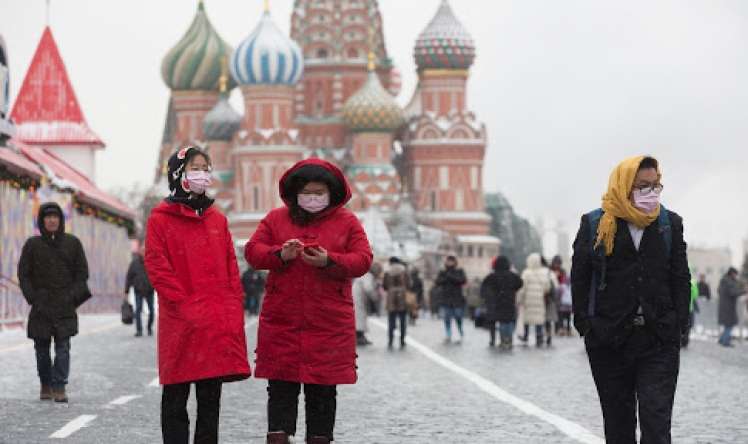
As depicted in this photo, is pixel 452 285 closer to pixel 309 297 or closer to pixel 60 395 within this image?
pixel 60 395

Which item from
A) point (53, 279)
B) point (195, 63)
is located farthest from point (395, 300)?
point (195, 63)

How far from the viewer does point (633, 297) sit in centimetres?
838

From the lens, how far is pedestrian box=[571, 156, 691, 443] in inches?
327

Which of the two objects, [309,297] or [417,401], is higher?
[309,297]

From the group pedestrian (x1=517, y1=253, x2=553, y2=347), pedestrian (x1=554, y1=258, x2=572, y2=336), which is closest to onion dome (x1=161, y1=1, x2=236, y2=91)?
pedestrian (x1=554, y1=258, x2=572, y2=336)

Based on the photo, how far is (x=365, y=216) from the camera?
112 m

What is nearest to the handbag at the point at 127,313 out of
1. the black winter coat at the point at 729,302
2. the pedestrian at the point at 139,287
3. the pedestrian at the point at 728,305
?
the pedestrian at the point at 139,287

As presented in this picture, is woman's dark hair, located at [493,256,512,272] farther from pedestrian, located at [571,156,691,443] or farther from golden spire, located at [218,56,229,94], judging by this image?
golden spire, located at [218,56,229,94]

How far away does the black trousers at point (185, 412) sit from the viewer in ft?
28.2

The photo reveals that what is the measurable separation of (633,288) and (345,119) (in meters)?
112

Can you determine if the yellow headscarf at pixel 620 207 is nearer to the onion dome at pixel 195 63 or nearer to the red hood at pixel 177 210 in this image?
the red hood at pixel 177 210

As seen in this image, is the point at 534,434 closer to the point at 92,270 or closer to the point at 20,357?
the point at 20,357

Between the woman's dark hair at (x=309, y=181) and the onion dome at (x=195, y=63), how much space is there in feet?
384

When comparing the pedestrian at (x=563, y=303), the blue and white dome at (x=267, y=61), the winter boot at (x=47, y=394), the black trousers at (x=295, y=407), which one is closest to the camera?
the black trousers at (x=295, y=407)
